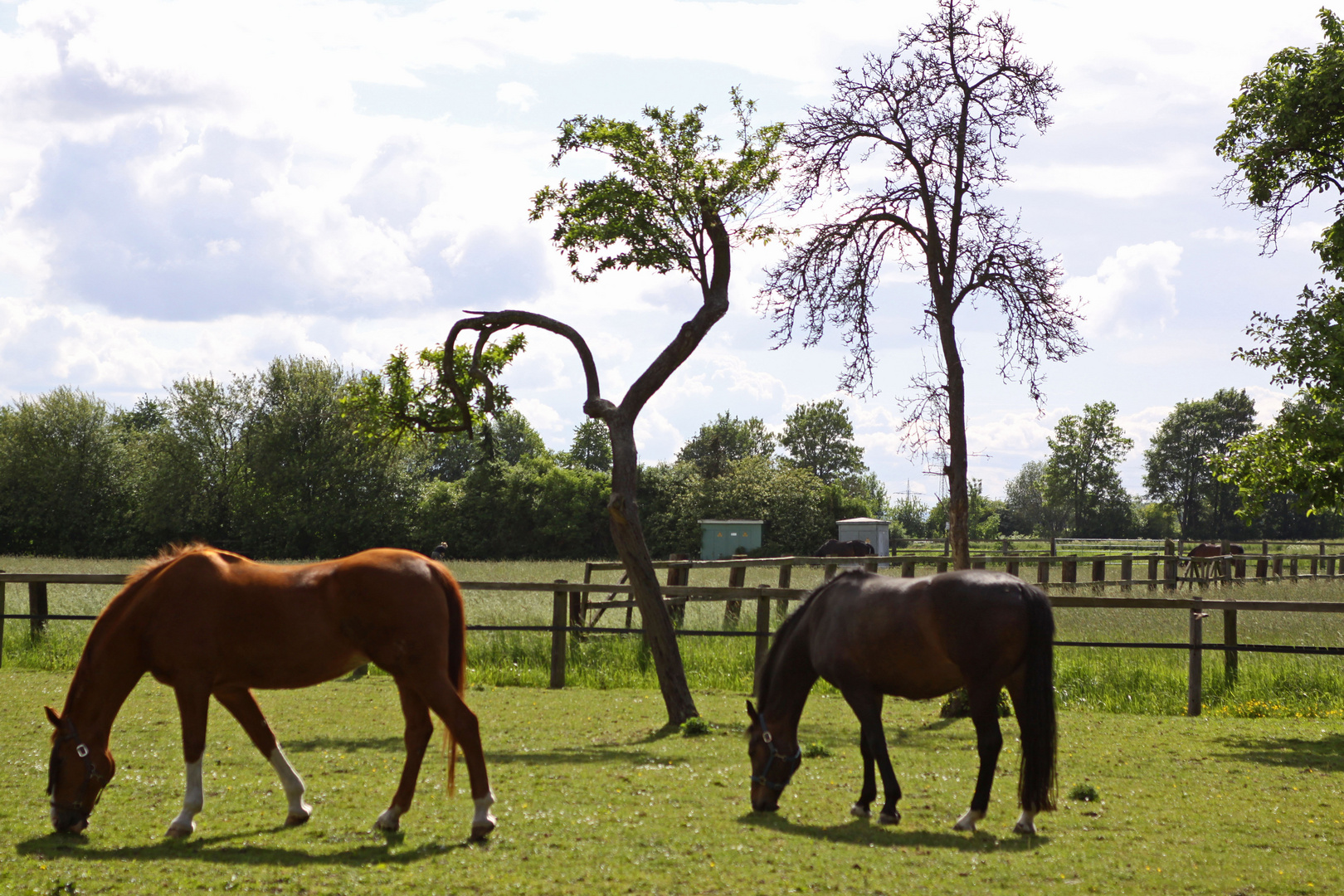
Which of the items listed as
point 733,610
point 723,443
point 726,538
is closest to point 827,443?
point 723,443

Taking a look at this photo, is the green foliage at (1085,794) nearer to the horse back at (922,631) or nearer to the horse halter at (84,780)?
the horse back at (922,631)

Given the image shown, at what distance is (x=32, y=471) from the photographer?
42.8 m

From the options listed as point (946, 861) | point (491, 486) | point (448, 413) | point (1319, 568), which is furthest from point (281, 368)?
point (946, 861)

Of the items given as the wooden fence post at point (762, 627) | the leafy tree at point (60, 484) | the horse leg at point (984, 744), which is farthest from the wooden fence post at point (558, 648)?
the leafy tree at point (60, 484)

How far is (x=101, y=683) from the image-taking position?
5.22 meters

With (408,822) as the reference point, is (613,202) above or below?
above

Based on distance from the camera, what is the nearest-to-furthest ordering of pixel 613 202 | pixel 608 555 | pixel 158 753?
pixel 158 753 → pixel 613 202 → pixel 608 555

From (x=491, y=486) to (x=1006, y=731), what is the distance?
113 ft

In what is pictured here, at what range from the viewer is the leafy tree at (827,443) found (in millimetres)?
71438

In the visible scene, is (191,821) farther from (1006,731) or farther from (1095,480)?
(1095,480)

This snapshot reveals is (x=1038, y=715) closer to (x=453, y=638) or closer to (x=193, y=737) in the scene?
(x=453, y=638)

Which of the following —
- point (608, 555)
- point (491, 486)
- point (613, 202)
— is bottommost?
point (608, 555)

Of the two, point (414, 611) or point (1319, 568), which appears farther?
point (1319, 568)

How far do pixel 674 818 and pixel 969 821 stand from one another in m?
1.58
